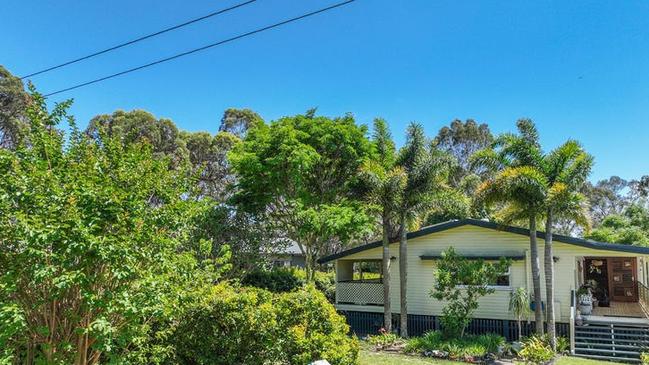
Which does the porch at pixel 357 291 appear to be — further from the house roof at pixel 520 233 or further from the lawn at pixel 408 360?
the lawn at pixel 408 360

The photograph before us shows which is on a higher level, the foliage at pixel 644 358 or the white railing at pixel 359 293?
the white railing at pixel 359 293

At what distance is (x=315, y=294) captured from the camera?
8.41 m

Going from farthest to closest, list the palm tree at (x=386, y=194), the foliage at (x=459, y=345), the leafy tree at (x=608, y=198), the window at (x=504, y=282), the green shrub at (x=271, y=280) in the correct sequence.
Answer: the leafy tree at (x=608, y=198)
the green shrub at (x=271, y=280)
the window at (x=504, y=282)
the palm tree at (x=386, y=194)
the foliage at (x=459, y=345)

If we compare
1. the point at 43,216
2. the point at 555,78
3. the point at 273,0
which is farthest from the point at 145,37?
the point at 555,78

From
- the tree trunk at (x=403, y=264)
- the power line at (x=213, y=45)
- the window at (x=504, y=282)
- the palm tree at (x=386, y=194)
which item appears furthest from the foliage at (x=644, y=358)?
the power line at (x=213, y=45)

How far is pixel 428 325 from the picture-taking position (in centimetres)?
1809

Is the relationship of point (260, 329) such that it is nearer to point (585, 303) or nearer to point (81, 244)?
point (81, 244)

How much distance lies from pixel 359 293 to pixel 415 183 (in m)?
6.00

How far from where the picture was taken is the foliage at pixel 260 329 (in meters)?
7.98

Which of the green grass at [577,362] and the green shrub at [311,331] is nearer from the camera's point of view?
the green shrub at [311,331]

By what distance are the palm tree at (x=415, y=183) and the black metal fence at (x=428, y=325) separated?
3.85 feet

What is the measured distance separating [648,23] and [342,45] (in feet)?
27.6

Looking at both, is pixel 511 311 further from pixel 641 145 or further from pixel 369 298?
pixel 641 145

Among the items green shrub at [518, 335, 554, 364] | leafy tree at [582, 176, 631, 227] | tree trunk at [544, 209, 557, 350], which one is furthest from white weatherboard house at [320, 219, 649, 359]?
leafy tree at [582, 176, 631, 227]
